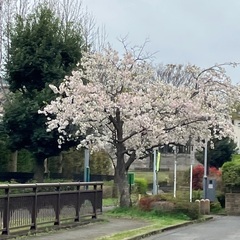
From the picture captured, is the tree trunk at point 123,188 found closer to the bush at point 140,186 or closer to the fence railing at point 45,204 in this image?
the fence railing at point 45,204

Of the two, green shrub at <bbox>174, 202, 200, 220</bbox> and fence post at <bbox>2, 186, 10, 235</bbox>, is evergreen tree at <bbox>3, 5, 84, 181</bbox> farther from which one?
fence post at <bbox>2, 186, 10, 235</bbox>

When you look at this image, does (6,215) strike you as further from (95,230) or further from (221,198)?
(221,198)

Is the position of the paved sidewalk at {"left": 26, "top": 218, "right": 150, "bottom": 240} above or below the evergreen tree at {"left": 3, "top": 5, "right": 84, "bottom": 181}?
below

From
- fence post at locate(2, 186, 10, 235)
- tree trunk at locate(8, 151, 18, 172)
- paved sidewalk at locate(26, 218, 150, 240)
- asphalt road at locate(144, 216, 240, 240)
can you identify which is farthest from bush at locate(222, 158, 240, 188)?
fence post at locate(2, 186, 10, 235)

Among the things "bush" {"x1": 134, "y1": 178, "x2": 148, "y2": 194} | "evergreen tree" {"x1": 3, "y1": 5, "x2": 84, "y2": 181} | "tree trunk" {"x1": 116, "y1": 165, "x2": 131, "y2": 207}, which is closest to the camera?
"tree trunk" {"x1": 116, "y1": 165, "x2": 131, "y2": 207}

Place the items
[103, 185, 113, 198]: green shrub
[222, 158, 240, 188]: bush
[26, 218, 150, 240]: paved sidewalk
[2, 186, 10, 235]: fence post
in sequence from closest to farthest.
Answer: [2, 186, 10, 235]: fence post → [26, 218, 150, 240]: paved sidewalk → [222, 158, 240, 188]: bush → [103, 185, 113, 198]: green shrub

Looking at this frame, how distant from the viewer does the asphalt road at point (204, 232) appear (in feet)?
65.6

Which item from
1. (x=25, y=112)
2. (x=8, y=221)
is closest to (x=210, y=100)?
(x=25, y=112)

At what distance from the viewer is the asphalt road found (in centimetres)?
2000

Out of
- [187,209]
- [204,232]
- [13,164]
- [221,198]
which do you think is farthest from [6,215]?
[13,164]

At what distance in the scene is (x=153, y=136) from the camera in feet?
90.6

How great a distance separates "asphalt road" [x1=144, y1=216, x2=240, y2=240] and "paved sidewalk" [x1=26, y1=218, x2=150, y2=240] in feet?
4.22

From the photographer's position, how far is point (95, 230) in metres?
20.2

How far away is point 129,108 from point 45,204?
9025 mm
